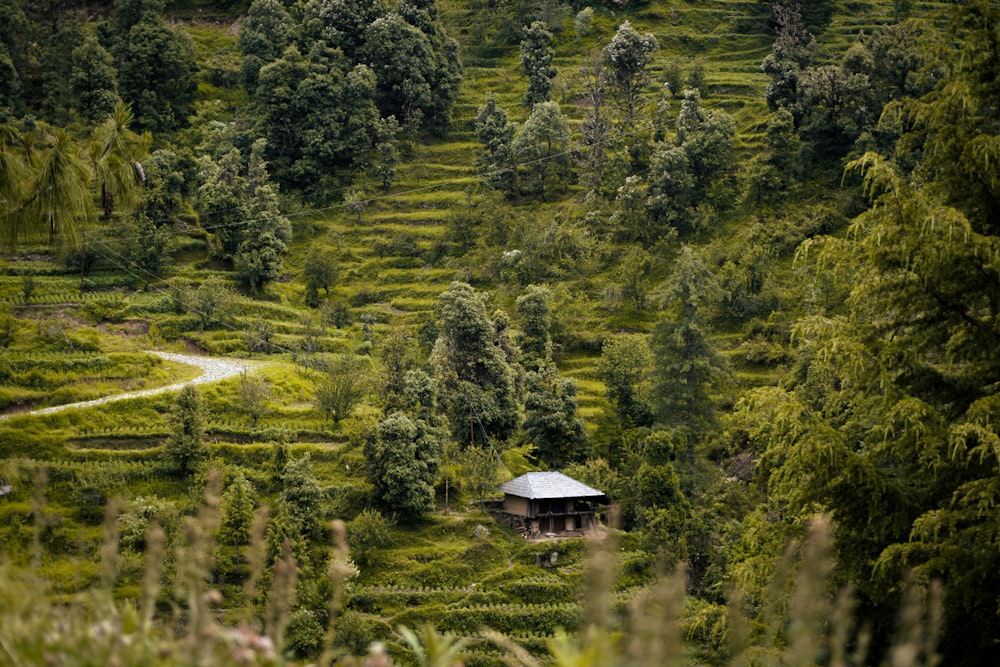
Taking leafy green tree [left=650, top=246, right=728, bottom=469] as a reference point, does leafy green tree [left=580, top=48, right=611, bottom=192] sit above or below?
above

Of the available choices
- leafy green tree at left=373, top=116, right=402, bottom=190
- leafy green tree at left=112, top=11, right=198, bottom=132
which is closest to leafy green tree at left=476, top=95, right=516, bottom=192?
leafy green tree at left=373, top=116, right=402, bottom=190

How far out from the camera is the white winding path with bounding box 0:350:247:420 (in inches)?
1409

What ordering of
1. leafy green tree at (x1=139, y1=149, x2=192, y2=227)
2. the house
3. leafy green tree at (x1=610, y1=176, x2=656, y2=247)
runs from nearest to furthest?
the house, leafy green tree at (x1=139, y1=149, x2=192, y2=227), leafy green tree at (x1=610, y1=176, x2=656, y2=247)

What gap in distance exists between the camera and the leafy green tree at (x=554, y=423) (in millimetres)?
38406

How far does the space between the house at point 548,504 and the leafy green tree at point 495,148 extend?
29.8m

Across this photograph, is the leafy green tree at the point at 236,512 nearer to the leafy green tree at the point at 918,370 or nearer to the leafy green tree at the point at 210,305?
the leafy green tree at the point at 210,305

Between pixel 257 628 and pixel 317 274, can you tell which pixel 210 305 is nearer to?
pixel 317 274

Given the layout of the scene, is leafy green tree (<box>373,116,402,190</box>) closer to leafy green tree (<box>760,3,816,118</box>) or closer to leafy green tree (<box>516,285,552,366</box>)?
leafy green tree (<box>516,285,552,366</box>)

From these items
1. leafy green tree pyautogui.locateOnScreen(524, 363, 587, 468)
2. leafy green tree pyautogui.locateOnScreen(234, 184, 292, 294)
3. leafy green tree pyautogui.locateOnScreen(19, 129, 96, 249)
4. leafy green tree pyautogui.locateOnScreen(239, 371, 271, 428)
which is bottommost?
leafy green tree pyautogui.locateOnScreen(524, 363, 587, 468)

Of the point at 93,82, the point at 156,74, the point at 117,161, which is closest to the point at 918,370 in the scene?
the point at 117,161

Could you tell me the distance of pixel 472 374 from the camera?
38688 mm

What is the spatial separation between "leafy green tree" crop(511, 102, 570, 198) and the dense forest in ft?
0.68

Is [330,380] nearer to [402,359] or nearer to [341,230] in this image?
[402,359]

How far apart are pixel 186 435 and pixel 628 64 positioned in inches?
1604
